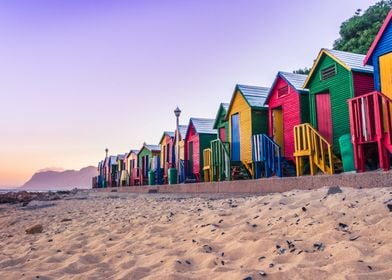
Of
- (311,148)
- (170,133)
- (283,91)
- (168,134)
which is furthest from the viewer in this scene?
(170,133)

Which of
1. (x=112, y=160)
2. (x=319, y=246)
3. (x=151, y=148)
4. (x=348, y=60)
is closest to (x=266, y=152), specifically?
(x=348, y=60)

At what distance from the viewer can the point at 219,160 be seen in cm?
1602

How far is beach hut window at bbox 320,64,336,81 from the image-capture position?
1218cm

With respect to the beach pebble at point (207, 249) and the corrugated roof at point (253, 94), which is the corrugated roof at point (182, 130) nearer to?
the corrugated roof at point (253, 94)

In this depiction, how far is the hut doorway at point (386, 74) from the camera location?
950 centimetres

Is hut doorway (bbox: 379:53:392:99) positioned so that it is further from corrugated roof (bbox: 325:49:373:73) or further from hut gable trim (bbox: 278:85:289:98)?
hut gable trim (bbox: 278:85:289:98)

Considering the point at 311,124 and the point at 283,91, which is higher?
the point at 283,91

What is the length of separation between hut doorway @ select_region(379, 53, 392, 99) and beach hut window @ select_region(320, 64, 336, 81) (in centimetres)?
242

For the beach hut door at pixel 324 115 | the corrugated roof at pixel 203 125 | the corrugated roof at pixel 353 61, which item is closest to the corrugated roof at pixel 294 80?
the beach hut door at pixel 324 115

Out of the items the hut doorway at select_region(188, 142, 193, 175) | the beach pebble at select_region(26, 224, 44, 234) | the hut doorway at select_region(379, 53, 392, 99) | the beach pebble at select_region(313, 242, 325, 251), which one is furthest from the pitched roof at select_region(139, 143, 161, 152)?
the beach pebble at select_region(313, 242, 325, 251)

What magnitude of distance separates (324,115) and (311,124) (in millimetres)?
658

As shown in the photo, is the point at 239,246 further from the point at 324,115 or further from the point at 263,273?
the point at 324,115

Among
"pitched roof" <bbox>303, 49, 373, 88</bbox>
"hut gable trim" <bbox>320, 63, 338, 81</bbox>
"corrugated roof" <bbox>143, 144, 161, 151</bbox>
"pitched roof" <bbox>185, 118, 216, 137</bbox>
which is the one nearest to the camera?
"pitched roof" <bbox>303, 49, 373, 88</bbox>

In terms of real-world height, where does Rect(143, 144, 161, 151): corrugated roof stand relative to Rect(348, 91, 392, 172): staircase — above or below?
above
